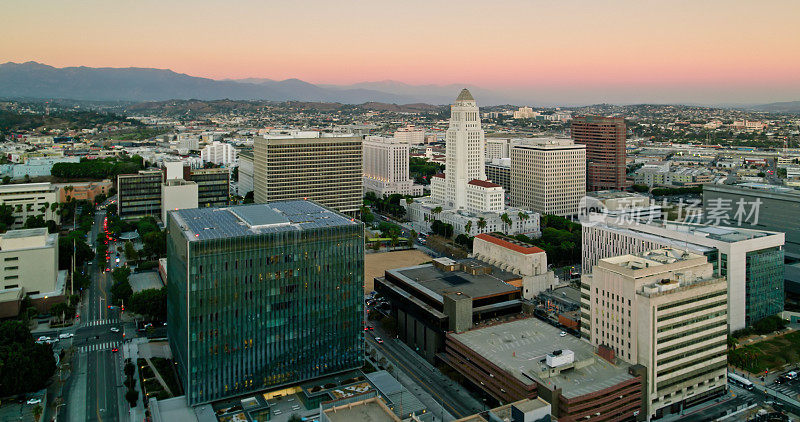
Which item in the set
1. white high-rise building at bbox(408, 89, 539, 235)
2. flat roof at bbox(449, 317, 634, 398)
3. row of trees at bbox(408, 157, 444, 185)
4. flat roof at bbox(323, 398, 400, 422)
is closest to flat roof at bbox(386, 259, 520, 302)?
flat roof at bbox(449, 317, 634, 398)

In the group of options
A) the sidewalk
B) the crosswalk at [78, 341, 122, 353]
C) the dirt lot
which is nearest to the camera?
the sidewalk

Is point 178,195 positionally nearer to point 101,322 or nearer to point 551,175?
point 101,322

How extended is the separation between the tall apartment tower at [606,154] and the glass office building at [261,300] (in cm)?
9473

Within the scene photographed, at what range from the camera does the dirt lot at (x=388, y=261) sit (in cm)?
7811

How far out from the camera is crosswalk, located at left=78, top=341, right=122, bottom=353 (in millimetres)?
53719

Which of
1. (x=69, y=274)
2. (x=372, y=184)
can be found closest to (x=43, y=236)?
(x=69, y=274)

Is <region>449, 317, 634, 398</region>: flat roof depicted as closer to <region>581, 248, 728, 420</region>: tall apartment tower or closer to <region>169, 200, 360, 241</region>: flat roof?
<region>581, 248, 728, 420</region>: tall apartment tower

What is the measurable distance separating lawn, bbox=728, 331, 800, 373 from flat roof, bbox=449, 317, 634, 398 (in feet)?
46.4

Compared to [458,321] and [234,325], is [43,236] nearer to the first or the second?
[234,325]

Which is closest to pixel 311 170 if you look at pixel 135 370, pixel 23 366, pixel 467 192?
pixel 467 192

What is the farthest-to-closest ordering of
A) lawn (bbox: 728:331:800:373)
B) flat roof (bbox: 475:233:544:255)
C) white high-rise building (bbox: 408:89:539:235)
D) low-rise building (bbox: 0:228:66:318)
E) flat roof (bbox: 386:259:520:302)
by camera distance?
white high-rise building (bbox: 408:89:539:235)
flat roof (bbox: 475:233:544:255)
low-rise building (bbox: 0:228:66:318)
flat roof (bbox: 386:259:520:302)
lawn (bbox: 728:331:800:373)

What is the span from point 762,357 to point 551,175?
6071 cm

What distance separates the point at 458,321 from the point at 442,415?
9.45 meters

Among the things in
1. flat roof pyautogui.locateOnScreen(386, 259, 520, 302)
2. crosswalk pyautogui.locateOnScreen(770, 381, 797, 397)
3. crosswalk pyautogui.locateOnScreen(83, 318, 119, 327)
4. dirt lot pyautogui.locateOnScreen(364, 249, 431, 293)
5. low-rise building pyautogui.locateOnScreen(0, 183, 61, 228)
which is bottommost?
crosswalk pyautogui.locateOnScreen(770, 381, 797, 397)
